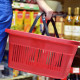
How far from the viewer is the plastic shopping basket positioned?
104cm

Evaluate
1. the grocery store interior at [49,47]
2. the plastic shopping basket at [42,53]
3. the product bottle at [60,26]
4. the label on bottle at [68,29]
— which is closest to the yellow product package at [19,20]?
the grocery store interior at [49,47]

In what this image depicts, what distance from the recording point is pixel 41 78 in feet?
8.41

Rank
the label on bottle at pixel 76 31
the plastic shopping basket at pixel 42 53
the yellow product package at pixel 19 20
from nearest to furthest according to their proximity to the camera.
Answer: the plastic shopping basket at pixel 42 53 → the label on bottle at pixel 76 31 → the yellow product package at pixel 19 20

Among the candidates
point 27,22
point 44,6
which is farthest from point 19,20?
point 44,6

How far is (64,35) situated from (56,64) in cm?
114

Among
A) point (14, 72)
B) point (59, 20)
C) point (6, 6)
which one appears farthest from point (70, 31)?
point (6, 6)

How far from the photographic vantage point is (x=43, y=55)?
106 centimetres

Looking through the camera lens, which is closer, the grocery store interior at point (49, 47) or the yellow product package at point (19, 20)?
the grocery store interior at point (49, 47)

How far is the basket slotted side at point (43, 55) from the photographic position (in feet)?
3.44

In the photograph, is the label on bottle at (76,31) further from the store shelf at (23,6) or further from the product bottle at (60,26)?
the store shelf at (23,6)

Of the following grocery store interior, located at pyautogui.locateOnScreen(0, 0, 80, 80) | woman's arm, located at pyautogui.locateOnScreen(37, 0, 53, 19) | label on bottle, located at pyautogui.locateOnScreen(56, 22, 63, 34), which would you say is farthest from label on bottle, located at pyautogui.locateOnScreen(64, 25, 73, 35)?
woman's arm, located at pyautogui.locateOnScreen(37, 0, 53, 19)

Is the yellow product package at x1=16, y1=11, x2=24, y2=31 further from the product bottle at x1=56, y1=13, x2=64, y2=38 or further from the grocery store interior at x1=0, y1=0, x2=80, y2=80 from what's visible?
the product bottle at x1=56, y1=13, x2=64, y2=38

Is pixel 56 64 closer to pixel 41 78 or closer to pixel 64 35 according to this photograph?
pixel 64 35

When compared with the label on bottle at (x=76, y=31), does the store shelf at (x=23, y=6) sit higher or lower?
higher
